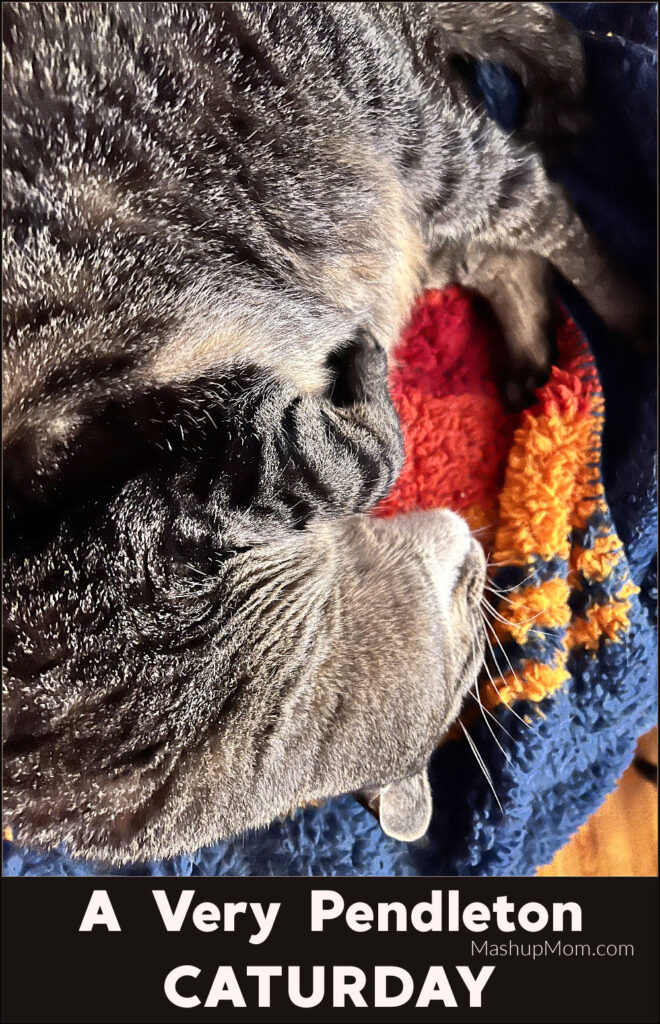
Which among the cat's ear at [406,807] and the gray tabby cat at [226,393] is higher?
the gray tabby cat at [226,393]

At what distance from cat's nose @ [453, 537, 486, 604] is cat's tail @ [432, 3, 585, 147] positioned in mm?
615

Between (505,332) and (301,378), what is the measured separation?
1.38 ft

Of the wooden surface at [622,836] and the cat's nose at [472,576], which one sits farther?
the cat's nose at [472,576]

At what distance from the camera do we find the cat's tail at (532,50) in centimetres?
92

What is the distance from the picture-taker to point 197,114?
76 cm

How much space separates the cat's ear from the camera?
0.91 meters

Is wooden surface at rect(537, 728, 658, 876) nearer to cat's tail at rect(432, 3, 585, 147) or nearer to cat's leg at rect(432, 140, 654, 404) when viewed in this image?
cat's leg at rect(432, 140, 654, 404)

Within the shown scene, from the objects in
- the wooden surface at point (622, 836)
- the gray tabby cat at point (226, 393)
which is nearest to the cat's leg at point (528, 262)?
the gray tabby cat at point (226, 393)

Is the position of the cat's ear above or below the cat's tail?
below

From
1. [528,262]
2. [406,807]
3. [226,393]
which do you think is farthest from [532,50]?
[406,807]

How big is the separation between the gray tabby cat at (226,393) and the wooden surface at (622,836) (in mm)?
230

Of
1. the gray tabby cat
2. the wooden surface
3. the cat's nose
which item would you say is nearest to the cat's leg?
the gray tabby cat

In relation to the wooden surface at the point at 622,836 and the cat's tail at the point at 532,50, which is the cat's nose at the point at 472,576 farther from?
the cat's tail at the point at 532,50

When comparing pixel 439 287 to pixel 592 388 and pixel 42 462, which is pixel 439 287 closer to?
pixel 592 388
